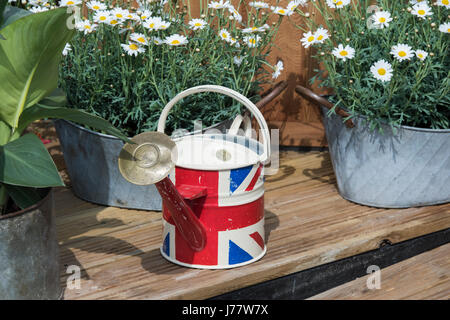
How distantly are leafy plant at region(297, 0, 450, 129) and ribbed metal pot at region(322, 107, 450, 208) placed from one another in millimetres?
48

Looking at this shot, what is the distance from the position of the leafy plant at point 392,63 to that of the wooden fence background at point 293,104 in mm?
425

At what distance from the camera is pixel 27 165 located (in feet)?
3.91

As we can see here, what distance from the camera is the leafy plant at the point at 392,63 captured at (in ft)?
5.73

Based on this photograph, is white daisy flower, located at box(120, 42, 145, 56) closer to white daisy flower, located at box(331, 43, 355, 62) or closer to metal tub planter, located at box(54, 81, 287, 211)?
metal tub planter, located at box(54, 81, 287, 211)

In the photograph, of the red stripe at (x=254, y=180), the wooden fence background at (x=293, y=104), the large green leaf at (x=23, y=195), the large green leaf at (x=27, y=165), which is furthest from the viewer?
the wooden fence background at (x=293, y=104)

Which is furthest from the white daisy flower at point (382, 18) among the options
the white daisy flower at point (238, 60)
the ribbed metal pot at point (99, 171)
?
the ribbed metal pot at point (99, 171)

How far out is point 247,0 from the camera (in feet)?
7.52

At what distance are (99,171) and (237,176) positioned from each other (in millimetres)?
536

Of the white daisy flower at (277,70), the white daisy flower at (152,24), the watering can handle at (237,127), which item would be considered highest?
the white daisy flower at (152,24)

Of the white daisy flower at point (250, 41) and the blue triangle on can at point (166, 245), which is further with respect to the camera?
the white daisy flower at point (250, 41)

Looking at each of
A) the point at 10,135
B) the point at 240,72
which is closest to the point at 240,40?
the point at 240,72

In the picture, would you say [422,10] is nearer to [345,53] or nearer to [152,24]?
[345,53]

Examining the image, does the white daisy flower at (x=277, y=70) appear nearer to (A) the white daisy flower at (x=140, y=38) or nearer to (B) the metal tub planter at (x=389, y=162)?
(B) the metal tub planter at (x=389, y=162)

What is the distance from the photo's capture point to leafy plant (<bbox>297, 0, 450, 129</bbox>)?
1745 millimetres
